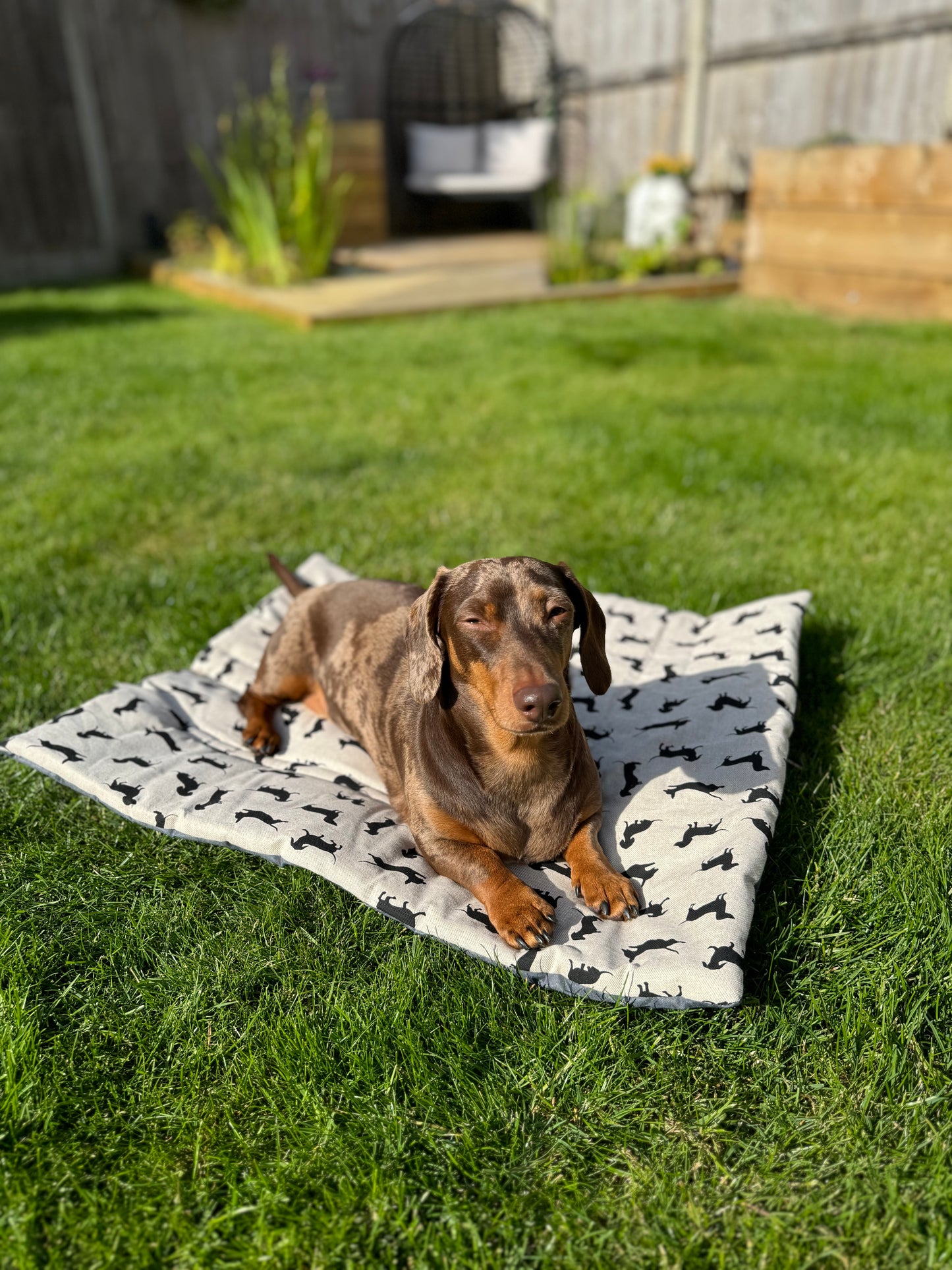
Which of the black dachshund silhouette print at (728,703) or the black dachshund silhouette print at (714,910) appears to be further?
the black dachshund silhouette print at (728,703)

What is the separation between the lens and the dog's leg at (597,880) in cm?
211

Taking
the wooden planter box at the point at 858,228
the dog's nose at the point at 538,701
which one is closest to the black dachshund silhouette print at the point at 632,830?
the dog's nose at the point at 538,701

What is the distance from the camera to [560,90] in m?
12.9

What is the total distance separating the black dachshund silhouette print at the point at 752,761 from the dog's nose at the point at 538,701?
31.1 inches

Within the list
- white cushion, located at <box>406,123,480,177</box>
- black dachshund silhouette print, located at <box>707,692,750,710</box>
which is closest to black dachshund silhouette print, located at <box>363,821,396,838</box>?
black dachshund silhouette print, located at <box>707,692,750,710</box>

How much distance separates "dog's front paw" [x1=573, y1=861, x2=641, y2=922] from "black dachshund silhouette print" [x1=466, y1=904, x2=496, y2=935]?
215 millimetres

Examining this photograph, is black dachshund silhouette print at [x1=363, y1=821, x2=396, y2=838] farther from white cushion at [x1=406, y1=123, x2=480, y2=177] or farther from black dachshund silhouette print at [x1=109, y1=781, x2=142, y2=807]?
white cushion at [x1=406, y1=123, x2=480, y2=177]

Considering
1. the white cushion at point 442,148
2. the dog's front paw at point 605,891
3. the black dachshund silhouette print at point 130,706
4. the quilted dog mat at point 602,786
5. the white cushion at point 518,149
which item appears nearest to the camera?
the quilted dog mat at point 602,786

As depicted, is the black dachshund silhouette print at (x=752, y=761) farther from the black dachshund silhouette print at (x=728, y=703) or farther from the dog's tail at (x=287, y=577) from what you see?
the dog's tail at (x=287, y=577)

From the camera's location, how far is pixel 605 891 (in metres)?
2.13

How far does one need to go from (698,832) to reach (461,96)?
14.5 meters

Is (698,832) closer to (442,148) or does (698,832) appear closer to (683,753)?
(683,753)

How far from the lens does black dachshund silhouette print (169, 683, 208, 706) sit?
3.04 metres

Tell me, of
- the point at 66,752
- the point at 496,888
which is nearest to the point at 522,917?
the point at 496,888
